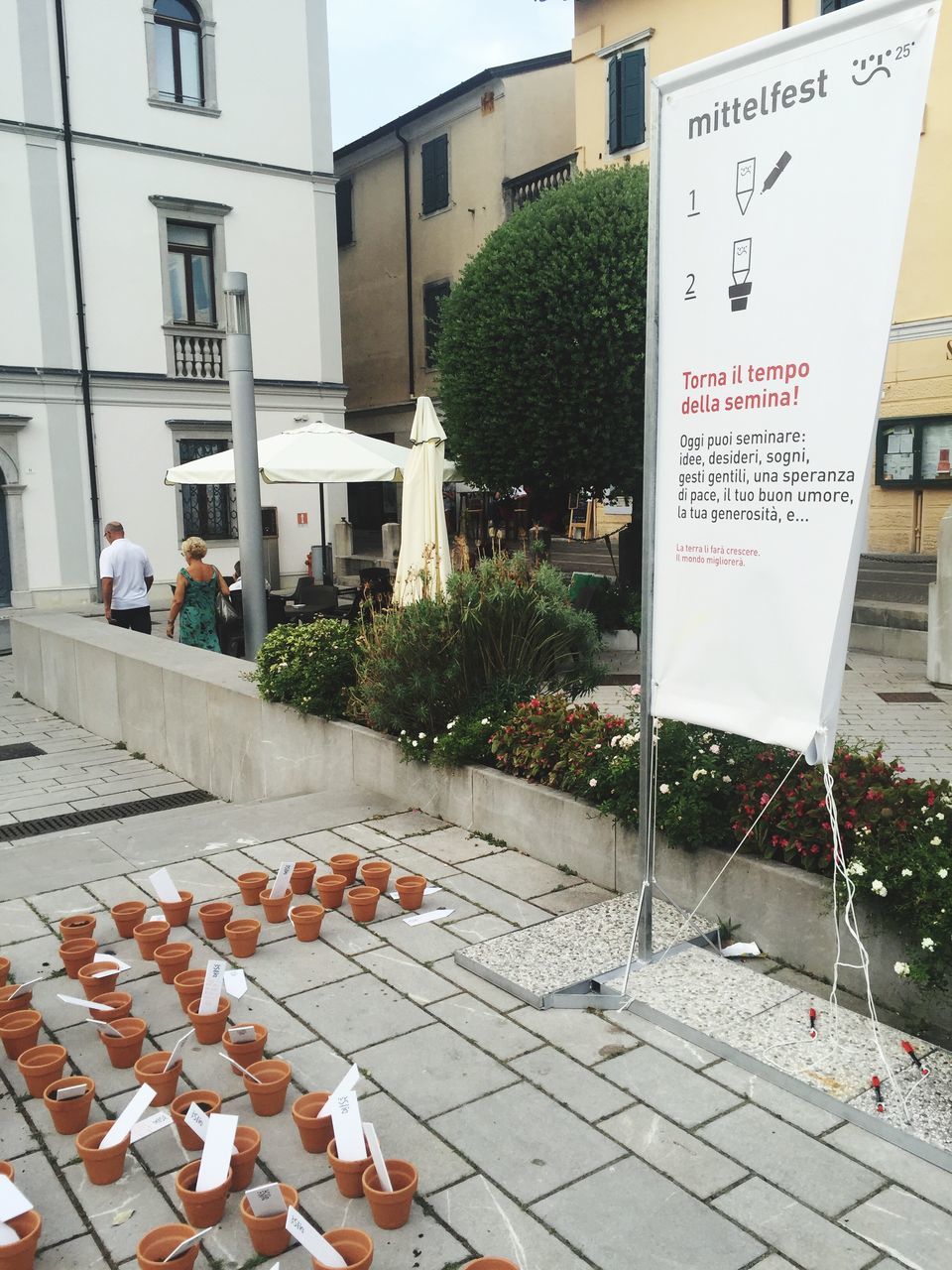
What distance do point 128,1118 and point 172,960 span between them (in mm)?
1113

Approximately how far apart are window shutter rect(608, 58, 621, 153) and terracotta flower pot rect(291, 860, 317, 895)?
19509 mm

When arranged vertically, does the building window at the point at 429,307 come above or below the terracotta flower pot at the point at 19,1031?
above

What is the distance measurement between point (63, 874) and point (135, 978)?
4.45 ft

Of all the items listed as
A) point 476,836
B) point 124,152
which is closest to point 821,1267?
point 476,836

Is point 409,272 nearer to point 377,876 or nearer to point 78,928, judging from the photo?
point 377,876

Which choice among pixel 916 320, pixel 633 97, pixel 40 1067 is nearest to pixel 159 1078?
pixel 40 1067

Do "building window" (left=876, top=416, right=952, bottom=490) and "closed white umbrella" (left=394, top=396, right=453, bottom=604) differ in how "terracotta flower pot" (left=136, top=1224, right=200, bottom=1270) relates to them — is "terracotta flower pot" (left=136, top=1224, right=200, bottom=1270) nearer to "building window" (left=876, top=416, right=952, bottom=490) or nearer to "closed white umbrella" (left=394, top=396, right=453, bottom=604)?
"closed white umbrella" (left=394, top=396, right=453, bottom=604)

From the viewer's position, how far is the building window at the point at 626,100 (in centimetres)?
2058

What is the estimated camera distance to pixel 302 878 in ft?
15.6

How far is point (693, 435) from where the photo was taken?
358 cm

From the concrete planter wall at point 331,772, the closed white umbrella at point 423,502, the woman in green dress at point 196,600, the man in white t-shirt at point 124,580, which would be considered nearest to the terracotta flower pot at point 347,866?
the concrete planter wall at point 331,772

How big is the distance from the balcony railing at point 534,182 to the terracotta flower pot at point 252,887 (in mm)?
20671

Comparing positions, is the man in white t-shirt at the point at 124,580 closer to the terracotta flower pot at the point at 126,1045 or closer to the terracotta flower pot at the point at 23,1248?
the terracotta flower pot at the point at 126,1045

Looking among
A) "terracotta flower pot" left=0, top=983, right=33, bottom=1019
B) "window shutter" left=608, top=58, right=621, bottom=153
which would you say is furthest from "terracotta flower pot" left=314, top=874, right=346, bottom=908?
"window shutter" left=608, top=58, right=621, bottom=153
